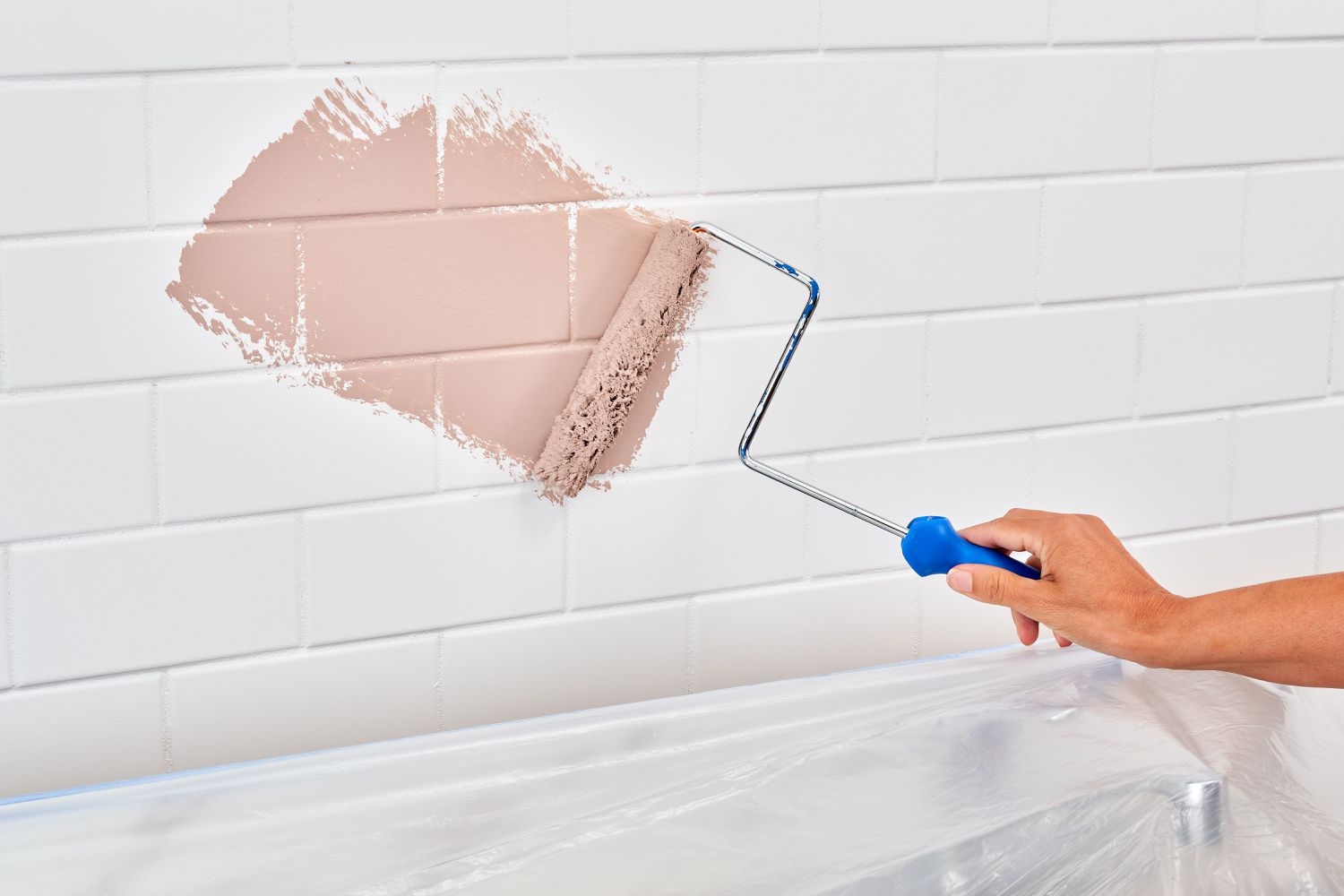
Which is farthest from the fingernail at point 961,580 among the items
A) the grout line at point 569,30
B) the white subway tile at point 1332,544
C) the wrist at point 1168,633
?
the white subway tile at point 1332,544

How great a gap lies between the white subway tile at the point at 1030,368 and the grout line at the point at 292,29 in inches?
23.1

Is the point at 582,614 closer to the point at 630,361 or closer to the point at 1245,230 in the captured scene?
the point at 630,361

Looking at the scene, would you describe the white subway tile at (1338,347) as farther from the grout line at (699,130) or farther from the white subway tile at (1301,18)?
the grout line at (699,130)

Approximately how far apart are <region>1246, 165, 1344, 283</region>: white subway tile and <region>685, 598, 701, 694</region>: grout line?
648 mm

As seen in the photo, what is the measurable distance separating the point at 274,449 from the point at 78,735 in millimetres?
259

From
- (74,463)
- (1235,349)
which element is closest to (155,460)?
(74,463)

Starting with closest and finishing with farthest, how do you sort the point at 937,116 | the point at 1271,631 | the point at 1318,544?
the point at 1271,631
the point at 937,116
the point at 1318,544

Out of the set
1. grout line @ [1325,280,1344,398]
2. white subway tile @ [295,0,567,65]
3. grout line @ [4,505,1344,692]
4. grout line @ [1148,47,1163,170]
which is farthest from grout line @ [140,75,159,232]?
grout line @ [1325,280,1344,398]

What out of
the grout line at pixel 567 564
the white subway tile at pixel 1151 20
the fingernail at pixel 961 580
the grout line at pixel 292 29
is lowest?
the grout line at pixel 567 564

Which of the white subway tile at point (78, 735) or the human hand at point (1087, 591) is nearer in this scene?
the human hand at point (1087, 591)

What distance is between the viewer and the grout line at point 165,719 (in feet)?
3.13

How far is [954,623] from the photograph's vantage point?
1.22m

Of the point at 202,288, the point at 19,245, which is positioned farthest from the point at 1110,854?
the point at 19,245

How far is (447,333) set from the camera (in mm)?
974
